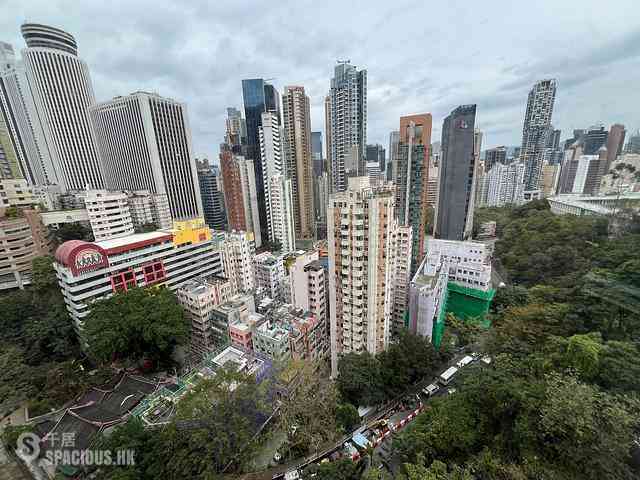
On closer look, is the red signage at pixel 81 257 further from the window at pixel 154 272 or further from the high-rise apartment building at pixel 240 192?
the high-rise apartment building at pixel 240 192

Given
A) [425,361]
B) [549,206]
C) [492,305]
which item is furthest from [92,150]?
[549,206]

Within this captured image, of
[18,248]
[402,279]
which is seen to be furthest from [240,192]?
[402,279]

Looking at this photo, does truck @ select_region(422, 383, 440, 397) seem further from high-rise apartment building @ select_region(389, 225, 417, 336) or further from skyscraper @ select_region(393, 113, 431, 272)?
skyscraper @ select_region(393, 113, 431, 272)

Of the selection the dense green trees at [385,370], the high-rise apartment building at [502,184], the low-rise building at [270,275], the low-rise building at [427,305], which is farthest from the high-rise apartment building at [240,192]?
the high-rise apartment building at [502,184]

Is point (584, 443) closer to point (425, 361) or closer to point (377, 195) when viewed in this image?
point (425, 361)

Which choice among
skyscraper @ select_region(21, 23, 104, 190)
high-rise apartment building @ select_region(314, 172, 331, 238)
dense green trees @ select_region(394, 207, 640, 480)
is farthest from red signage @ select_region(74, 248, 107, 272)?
skyscraper @ select_region(21, 23, 104, 190)

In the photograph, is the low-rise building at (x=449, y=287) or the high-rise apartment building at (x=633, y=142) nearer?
the low-rise building at (x=449, y=287)
